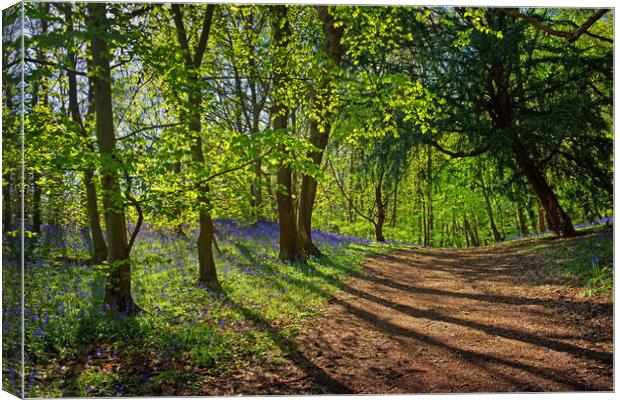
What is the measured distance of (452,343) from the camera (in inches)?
160

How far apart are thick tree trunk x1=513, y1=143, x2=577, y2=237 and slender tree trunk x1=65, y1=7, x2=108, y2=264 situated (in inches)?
196

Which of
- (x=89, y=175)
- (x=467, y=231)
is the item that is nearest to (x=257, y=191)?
(x=89, y=175)

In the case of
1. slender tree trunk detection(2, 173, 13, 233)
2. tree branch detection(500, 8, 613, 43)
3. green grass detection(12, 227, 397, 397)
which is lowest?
green grass detection(12, 227, 397, 397)

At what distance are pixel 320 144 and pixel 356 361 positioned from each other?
8.40 feet

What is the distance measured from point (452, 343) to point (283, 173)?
9.24ft

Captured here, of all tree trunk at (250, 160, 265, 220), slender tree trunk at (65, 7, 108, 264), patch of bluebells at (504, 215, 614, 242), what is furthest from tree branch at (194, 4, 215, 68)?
patch of bluebells at (504, 215, 614, 242)

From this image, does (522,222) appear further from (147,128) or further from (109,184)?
(109,184)

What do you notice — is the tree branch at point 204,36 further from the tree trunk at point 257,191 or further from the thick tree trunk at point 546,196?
the thick tree trunk at point 546,196

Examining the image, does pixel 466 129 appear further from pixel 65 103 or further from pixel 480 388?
pixel 65 103

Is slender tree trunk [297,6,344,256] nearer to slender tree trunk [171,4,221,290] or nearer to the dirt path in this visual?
slender tree trunk [171,4,221,290]

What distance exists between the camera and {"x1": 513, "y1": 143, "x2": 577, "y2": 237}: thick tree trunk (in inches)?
218

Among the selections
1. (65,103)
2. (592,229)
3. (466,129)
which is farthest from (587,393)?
(65,103)

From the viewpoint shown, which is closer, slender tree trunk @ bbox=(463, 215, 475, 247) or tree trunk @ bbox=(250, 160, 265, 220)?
tree trunk @ bbox=(250, 160, 265, 220)

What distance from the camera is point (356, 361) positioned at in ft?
13.0
